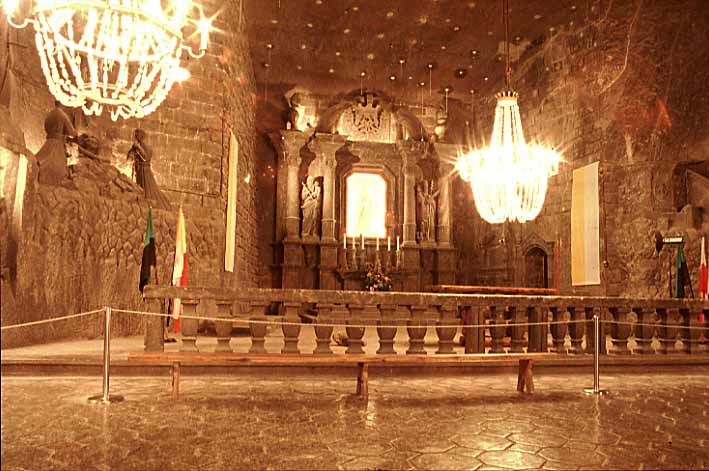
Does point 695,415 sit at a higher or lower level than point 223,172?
lower

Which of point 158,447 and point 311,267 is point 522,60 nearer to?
point 311,267

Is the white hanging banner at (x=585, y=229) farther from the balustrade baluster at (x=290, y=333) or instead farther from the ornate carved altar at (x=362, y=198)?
the balustrade baluster at (x=290, y=333)

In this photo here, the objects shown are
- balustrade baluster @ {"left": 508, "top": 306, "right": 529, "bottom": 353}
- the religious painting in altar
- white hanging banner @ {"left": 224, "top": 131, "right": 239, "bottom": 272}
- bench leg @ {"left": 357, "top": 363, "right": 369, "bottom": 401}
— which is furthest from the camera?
the religious painting in altar

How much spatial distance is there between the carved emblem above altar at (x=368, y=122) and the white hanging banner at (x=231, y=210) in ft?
18.1

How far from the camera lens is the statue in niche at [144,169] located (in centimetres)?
925

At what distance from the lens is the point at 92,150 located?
8.41 meters

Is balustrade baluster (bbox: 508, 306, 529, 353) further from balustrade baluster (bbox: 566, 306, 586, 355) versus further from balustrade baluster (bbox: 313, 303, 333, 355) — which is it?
balustrade baluster (bbox: 313, 303, 333, 355)

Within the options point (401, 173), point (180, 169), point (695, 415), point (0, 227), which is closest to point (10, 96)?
point (0, 227)

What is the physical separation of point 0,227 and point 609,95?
35.5 feet

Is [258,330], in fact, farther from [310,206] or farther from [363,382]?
[310,206]

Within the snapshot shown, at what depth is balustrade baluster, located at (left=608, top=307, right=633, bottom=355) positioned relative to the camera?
6.63 meters

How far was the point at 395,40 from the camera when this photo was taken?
540 inches

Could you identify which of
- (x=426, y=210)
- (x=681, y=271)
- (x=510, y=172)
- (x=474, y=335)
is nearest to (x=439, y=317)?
(x=474, y=335)

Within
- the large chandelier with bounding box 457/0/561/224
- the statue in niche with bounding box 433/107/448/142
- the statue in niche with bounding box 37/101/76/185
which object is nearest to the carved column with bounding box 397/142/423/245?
the statue in niche with bounding box 433/107/448/142
